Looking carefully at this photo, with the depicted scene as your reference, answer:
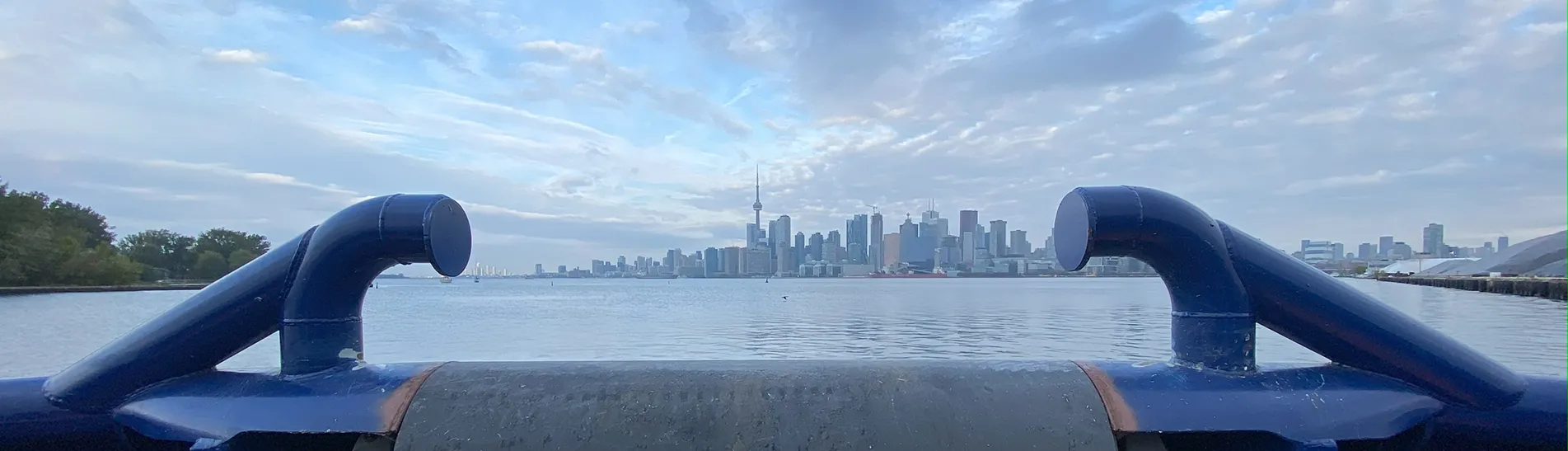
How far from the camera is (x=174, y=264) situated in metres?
106

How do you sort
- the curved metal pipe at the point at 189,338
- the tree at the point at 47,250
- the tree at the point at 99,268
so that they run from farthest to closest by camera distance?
the tree at the point at 99,268
the tree at the point at 47,250
the curved metal pipe at the point at 189,338

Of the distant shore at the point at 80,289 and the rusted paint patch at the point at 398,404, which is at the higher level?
the rusted paint patch at the point at 398,404

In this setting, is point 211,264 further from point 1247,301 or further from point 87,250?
point 1247,301

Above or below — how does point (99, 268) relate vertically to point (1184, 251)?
below

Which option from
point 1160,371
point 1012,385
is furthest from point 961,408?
point 1160,371

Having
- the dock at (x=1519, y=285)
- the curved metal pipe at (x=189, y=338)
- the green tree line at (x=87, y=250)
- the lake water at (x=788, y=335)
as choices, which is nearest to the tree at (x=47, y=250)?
the green tree line at (x=87, y=250)

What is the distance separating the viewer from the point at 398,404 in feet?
9.09

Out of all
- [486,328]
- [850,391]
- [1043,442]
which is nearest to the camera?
[1043,442]

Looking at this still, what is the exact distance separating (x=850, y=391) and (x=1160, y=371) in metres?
0.98

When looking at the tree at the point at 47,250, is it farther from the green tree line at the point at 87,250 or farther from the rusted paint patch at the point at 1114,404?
the rusted paint patch at the point at 1114,404

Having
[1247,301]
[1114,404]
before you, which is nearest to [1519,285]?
[1247,301]

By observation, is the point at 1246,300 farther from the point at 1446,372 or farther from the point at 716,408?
the point at 716,408

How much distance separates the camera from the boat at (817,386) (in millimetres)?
2686

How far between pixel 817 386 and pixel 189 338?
6.63 feet
